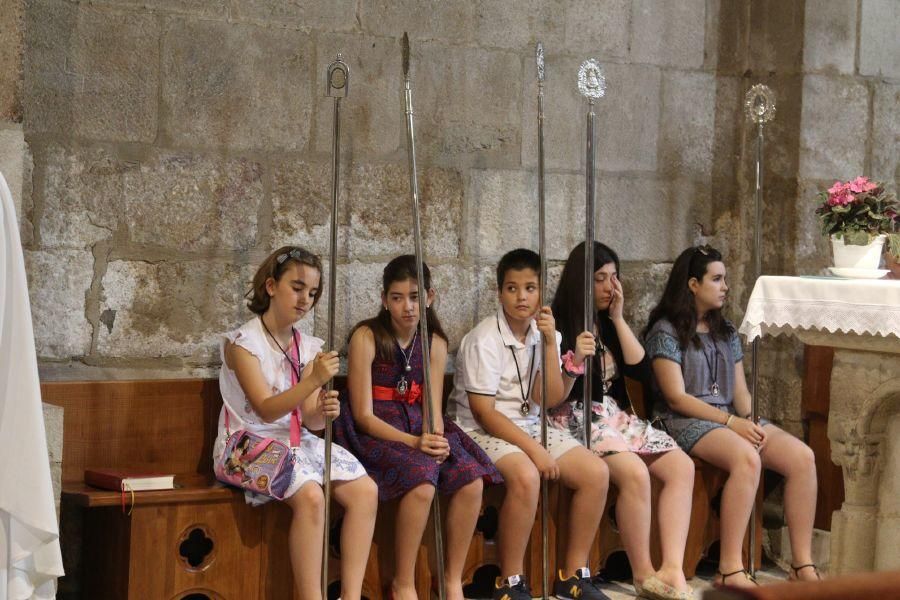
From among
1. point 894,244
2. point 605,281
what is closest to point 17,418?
point 605,281

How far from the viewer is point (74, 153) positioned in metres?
4.82

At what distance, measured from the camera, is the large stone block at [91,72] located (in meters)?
4.76

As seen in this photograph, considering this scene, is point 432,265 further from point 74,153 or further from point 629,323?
point 74,153

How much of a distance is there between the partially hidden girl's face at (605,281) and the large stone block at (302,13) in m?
1.31

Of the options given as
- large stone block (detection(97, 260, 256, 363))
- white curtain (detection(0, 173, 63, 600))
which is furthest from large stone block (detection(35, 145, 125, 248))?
white curtain (detection(0, 173, 63, 600))

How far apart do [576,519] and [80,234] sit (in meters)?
1.99

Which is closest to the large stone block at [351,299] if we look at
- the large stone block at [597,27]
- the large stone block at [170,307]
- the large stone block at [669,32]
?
the large stone block at [170,307]

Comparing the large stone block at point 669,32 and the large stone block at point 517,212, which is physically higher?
the large stone block at point 669,32

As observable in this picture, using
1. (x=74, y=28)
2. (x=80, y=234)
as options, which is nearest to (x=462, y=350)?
(x=80, y=234)

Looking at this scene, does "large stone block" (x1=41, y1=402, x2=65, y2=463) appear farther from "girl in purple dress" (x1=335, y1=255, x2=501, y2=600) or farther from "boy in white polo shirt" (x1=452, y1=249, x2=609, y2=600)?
"boy in white polo shirt" (x1=452, y1=249, x2=609, y2=600)

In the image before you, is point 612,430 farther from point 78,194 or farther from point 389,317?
point 78,194

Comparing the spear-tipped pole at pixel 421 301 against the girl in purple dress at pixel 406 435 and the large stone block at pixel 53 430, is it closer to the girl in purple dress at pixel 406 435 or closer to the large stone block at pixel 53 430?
the girl in purple dress at pixel 406 435

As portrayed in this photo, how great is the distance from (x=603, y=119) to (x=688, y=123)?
427mm

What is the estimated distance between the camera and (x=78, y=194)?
482cm
